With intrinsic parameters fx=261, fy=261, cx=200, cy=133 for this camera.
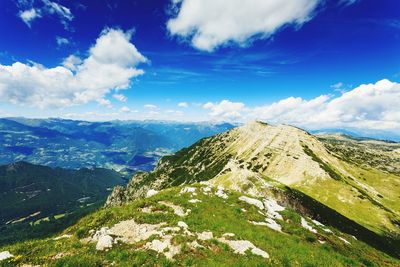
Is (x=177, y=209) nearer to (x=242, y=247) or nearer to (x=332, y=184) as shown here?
(x=242, y=247)

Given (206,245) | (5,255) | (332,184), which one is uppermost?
(5,255)

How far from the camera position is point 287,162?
178625 millimetres

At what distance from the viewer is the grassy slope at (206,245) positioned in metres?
18.5

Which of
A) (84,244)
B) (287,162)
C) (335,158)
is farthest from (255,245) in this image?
(335,158)

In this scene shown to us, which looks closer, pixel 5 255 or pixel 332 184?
pixel 5 255

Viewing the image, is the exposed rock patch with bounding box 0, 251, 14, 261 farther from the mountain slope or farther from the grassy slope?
the mountain slope

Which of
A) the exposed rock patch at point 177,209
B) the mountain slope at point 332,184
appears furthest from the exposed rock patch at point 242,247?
the mountain slope at point 332,184

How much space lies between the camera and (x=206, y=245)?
22.2 metres

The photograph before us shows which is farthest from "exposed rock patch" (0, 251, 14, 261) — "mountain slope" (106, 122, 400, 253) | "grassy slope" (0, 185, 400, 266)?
"mountain slope" (106, 122, 400, 253)

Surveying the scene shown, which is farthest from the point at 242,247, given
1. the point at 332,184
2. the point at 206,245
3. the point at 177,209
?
the point at 332,184

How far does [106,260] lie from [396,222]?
136186 millimetres

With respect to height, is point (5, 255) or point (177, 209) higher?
point (5, 255)

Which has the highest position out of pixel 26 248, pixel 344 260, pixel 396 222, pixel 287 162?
pixel 26 248

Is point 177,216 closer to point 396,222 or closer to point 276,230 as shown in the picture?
point 276,230
